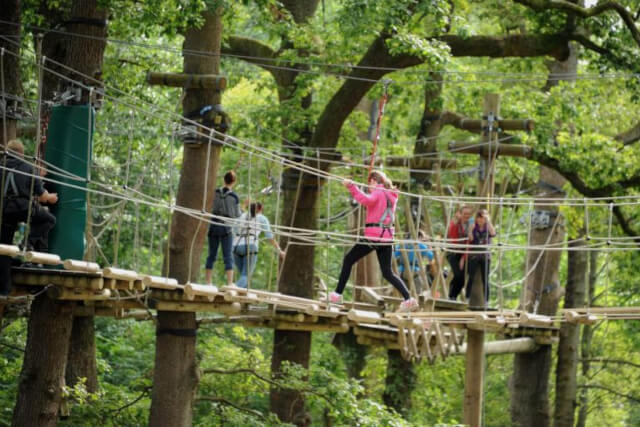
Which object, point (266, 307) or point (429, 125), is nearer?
point (266, 307)

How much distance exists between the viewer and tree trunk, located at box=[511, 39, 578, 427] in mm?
14945

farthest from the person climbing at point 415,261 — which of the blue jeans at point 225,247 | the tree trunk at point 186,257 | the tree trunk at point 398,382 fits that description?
the tree trunk at point 186,257

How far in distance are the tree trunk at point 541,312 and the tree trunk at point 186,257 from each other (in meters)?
6.36

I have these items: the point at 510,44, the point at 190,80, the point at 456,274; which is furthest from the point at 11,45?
the point at 510,44

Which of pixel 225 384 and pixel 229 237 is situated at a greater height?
pixel 229 237

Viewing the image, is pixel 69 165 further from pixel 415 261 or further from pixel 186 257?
pixel 415 261

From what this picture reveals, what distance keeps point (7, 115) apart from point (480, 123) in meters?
4.96

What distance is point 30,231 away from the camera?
7891 mm

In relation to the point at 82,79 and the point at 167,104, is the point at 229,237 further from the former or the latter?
the point at 167,104

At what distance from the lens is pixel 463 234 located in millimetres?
11055

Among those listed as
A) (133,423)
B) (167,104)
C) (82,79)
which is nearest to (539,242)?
(167,104)

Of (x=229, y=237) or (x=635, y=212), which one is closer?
(x=229, y=237)

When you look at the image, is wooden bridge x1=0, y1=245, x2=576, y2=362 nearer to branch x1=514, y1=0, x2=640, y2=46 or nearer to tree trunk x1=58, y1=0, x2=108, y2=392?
tree trunk x1=58, y1=0, x2=108, y2=392

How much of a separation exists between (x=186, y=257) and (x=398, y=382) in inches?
206
